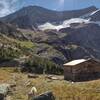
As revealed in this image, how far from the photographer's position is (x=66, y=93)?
4731cm

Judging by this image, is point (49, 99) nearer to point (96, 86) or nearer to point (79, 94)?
point (79, 94)

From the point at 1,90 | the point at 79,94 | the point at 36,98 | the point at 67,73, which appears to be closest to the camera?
the point at 36,98

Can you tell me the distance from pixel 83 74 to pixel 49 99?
39237mm

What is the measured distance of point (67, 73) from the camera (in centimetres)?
8331

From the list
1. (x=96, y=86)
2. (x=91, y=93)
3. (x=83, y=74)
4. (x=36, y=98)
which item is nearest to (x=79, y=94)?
Answer: (x=91, y=93)

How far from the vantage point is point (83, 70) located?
79250 millimetres

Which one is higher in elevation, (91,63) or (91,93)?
(91,63)

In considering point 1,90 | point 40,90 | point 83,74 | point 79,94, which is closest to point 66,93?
point 79,94

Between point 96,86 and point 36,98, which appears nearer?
point 36,98

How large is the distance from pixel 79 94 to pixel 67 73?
3691cm

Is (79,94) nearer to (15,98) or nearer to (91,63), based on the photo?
(15,98)

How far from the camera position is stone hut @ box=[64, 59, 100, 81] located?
78125 mm

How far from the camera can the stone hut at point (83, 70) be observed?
3076 inches

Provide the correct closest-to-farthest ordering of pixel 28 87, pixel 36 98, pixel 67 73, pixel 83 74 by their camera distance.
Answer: pixel 36 98, pixel 28 87, pixel 83 74, pixel 67 73
